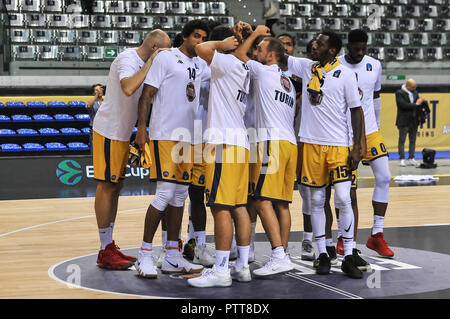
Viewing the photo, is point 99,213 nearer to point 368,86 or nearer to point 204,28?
point 204,28

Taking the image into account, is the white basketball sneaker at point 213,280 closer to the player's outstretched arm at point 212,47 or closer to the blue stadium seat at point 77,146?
the player's outstretched arm at point 212,47

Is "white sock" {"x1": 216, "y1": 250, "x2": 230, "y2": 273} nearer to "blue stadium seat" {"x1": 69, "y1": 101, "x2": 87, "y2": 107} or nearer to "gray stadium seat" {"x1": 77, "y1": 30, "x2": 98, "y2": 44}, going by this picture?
"blue stadium seat" {"x1": 69, "y1": 101, "x2": 87, "y2": 107}

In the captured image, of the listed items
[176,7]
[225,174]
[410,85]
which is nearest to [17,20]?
[176,7]

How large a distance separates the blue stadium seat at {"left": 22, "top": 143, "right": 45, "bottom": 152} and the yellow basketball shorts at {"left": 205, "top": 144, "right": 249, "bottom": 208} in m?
8.48

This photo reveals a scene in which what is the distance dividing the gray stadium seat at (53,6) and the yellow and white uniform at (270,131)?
12.4 metres

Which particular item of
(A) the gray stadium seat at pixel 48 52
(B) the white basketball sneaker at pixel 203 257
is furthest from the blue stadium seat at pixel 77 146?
(B) the white basketball sneaker at pixel 203 257

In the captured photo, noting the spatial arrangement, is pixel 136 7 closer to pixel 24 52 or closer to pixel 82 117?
pixel 24 52

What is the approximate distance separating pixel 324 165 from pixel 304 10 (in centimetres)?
1556

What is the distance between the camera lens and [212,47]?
15.2 ft

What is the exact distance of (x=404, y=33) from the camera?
792 inches

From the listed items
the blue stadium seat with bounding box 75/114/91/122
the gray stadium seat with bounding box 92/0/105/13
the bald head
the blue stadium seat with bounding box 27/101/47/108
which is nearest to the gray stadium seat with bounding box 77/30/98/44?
the gray stadium seat with bounding box 92/0/105/13

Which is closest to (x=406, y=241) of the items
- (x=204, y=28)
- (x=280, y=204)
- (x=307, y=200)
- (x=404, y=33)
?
(x=307, y=200)

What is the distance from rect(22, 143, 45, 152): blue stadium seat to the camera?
40.8ft
